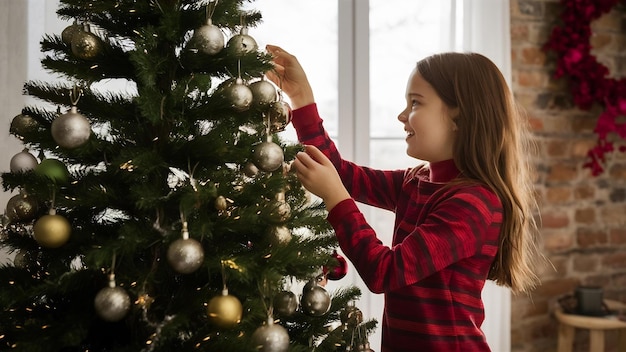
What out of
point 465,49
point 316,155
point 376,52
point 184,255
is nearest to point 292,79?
point 316,155

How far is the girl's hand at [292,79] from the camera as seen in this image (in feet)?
5.17

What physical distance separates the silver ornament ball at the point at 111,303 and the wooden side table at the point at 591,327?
80.3 inches

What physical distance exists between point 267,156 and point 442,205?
1.71ft

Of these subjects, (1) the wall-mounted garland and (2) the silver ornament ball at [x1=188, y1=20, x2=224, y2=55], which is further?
(1) the wall-mounted garland

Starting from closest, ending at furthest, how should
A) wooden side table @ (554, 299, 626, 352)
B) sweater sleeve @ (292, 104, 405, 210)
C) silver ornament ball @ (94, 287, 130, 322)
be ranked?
1. silver ornament ball @ (94, 287, 130, 322)
2. sweater sleeve @ (292, 104, 405, 210)
3. wooden side table @ (554, 299, 626, 352)

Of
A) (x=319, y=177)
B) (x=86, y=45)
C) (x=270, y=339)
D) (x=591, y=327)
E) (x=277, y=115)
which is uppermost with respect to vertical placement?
(x=86, y=45)

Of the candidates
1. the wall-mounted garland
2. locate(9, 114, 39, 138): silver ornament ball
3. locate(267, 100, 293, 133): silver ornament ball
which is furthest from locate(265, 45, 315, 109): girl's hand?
the wall-mounted garland

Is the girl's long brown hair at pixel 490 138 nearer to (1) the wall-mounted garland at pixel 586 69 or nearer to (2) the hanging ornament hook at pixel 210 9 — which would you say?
(2) the hanging ornament hook at pixel 210 9

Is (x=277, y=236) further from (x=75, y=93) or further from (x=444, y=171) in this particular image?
(x=444, y=171)

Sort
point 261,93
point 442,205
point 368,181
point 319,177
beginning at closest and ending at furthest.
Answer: point 261,93 → point 319,177 → point 442,205 → point 368,181

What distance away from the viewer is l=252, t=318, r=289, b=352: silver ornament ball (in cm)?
97

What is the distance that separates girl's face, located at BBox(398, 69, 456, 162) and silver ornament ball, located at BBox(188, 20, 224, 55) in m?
0.66

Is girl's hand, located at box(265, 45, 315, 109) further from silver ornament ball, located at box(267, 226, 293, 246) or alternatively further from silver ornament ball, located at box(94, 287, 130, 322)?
silver ornament ball, located at box(94, 287, 130, 322)

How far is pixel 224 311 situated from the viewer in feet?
3.11
